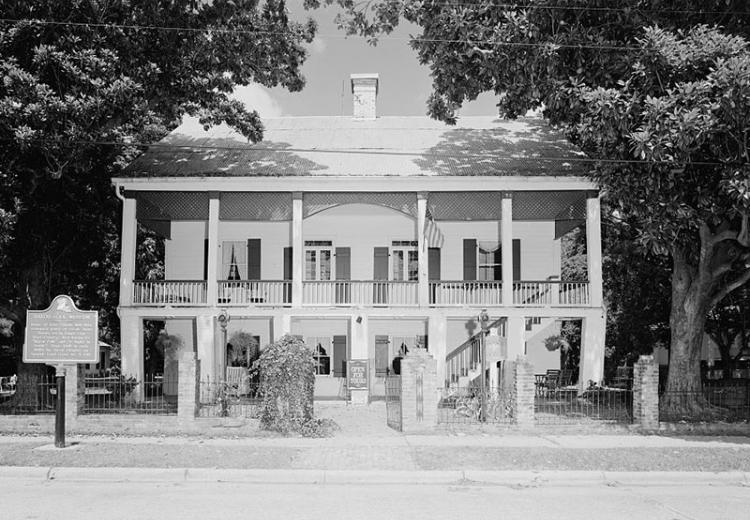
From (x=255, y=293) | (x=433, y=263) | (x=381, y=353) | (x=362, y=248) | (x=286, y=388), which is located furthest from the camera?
(x=381, y=353)

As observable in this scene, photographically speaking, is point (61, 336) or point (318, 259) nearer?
point (61, 336)

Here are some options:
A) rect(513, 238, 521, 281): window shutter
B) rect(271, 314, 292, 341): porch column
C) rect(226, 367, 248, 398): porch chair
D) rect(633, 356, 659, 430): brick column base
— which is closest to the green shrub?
rect(226, 367, 248, 398): porch chair

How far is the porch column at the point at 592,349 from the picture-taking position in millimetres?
20641

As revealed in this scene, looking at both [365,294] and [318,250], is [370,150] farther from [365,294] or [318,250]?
[365,294]

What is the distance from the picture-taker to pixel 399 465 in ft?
36.2

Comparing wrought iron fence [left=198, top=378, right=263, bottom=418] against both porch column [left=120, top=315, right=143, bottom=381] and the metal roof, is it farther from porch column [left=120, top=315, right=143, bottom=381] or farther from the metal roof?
the metal roof

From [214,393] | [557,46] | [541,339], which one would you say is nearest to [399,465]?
[214,393]

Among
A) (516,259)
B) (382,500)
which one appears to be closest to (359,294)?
(516,259)

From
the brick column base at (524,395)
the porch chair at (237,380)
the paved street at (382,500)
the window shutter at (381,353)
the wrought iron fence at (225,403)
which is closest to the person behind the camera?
the paved street at (382,500)

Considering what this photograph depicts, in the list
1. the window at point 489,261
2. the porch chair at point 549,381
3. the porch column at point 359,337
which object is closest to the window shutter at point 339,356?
the porch column at point 359,337

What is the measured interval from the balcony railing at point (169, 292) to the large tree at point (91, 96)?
6.94 feet

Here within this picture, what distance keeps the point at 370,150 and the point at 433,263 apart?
4.53 meters

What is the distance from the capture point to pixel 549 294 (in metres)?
21.6

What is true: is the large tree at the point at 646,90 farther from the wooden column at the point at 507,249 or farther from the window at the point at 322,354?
the window at the point at 322,354
